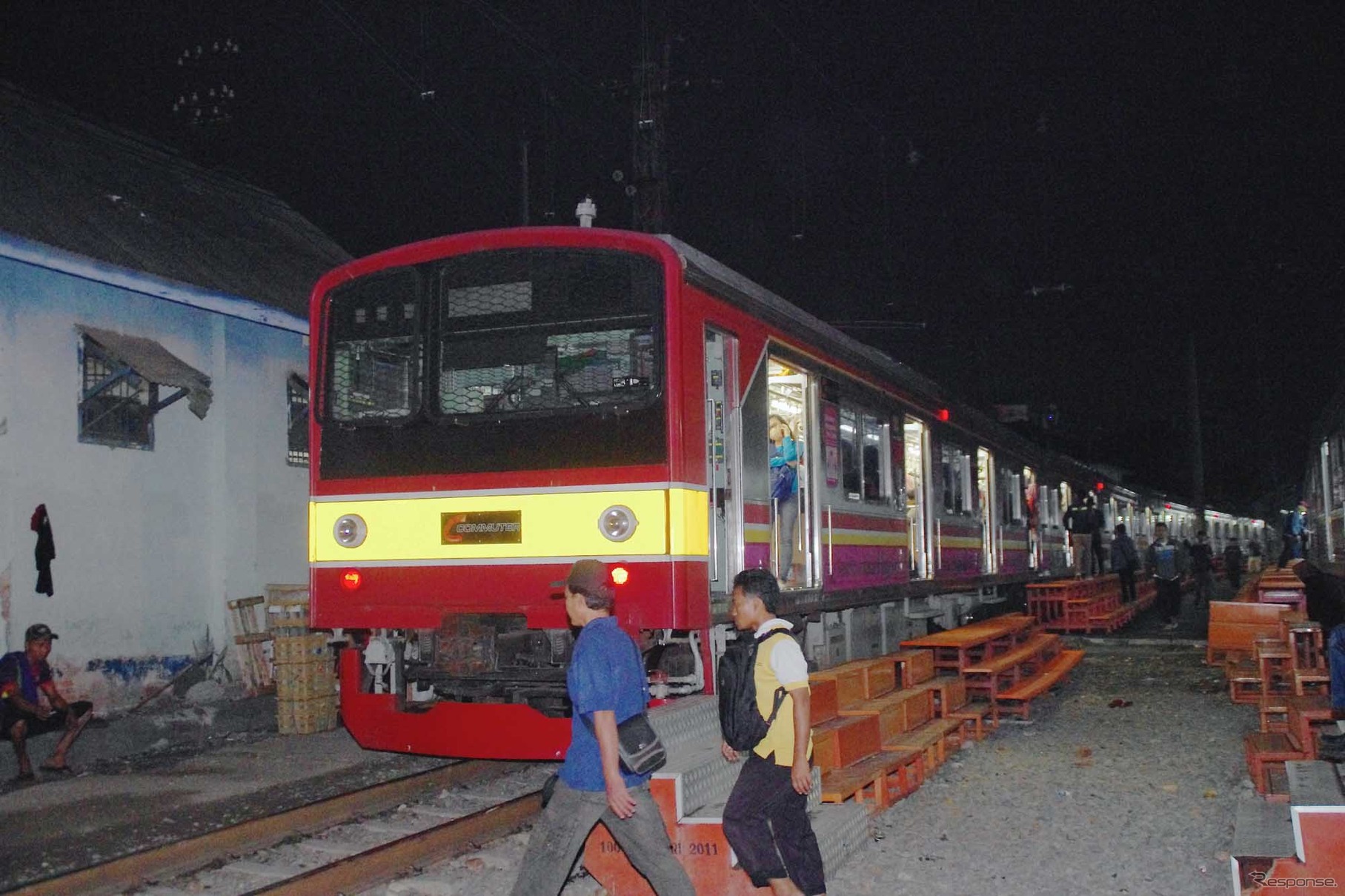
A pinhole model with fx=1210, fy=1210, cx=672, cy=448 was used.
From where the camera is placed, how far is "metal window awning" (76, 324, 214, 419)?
35.3ft

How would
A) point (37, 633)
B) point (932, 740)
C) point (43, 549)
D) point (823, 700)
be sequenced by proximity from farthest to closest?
point (43, 549)
point (37, 633)
point (932, 740)
point (823, 700)

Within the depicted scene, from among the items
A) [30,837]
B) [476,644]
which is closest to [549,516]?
[476,644]

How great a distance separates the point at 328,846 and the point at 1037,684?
7.33 m

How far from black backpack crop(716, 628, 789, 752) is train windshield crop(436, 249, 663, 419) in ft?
8.09

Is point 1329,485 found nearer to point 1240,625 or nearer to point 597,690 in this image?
point 1240,625

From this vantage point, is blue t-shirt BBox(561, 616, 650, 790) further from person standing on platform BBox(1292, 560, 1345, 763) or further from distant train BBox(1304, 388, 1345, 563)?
distant train BBox(1304, 388, 1345, 563)

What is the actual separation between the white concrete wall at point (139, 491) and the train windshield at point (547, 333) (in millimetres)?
5054

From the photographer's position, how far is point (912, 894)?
570 cm

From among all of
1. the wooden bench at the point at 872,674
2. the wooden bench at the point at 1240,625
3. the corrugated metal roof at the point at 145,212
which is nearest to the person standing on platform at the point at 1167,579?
the wooden bench at the point at 1240,625

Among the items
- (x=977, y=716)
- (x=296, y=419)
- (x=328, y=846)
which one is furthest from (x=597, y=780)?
(x=296, y=419)

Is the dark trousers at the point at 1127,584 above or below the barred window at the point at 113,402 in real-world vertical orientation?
below

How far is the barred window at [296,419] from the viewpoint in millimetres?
13570

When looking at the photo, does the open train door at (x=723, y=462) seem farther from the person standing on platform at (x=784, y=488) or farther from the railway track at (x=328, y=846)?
the railway track at (x=328, y=846)

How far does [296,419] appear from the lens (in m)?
13.7
